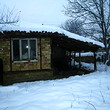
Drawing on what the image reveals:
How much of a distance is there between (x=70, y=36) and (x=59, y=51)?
6841 millimetres

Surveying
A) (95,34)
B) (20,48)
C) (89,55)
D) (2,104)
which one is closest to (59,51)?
(95,34)

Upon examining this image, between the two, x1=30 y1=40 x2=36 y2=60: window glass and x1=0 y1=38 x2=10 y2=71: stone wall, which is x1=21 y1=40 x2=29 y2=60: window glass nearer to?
x1=30 y1=40 x2=36 y2=60: window glass

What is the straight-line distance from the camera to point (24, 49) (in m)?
12.1

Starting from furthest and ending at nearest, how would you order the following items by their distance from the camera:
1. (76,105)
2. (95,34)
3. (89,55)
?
(89,55)
(95,34)
(76,105)

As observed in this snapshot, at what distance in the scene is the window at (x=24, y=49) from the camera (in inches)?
469

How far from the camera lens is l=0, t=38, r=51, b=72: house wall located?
460 inches

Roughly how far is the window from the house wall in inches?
10.9

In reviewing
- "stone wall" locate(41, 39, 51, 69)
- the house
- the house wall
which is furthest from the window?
"stone wall" locate(41, 39, 51, 69)

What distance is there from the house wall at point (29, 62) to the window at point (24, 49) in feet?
0.91

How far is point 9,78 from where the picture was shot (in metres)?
11.8

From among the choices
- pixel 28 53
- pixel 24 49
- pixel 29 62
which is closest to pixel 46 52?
pixel 28 53

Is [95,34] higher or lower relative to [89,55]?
higher

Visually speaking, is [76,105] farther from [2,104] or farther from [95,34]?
[95,34]

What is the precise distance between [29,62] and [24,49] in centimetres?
95
